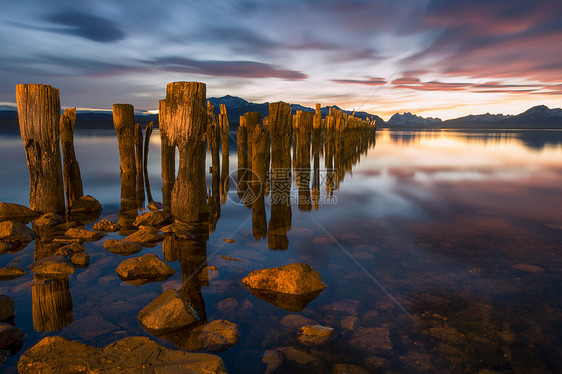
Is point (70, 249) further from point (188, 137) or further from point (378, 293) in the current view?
point (378, 293)

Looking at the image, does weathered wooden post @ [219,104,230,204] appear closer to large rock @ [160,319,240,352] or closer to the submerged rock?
large rock @ [160,319,240,352]

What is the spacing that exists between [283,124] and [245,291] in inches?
177

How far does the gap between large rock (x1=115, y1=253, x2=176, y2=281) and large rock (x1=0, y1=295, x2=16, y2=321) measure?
1079 millimetres

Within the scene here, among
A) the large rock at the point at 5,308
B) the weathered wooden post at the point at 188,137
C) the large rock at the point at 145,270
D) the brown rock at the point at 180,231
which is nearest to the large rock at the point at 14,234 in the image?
the brown rock at the point at 180,231

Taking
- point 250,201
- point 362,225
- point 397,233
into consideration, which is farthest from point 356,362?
point 250,201

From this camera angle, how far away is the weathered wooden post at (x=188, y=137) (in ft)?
19.1

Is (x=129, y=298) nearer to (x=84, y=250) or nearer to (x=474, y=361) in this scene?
(x=84, y=250)

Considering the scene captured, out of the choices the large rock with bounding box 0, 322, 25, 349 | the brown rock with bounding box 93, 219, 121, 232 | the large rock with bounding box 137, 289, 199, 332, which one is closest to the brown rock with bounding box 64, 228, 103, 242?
the brown rock with bounding box 93, 219, 121, 232

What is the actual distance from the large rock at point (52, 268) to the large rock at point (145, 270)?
593 millimetres

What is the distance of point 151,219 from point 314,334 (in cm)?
431

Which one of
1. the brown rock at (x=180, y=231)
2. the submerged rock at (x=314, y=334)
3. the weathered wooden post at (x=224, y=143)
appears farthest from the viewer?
the weathered wooden post at (x=224, y=143)

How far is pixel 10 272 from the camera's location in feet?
13.3

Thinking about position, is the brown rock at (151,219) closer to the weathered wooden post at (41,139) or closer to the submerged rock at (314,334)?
the weathered wooden post at (41,139)

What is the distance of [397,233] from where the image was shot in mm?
6211
